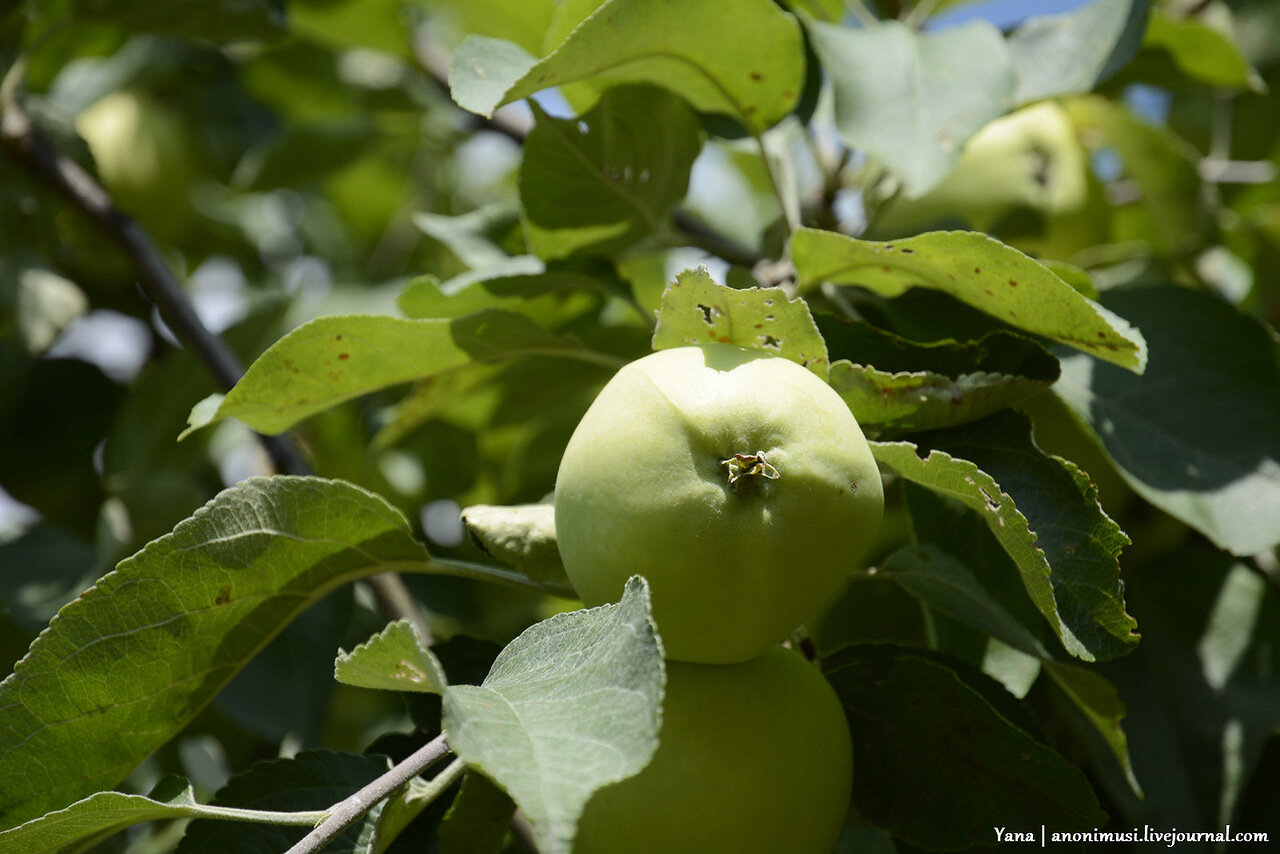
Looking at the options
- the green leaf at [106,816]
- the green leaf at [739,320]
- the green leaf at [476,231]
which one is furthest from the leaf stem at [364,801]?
the green leaf at [476,231]

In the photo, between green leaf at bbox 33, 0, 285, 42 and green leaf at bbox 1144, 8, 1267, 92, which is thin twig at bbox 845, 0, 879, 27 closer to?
green leaf at bbox 1144, 8, 1267, 92

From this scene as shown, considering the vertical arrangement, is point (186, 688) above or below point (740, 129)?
below

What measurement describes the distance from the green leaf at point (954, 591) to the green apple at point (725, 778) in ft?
0.47

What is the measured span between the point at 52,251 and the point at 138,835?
79cm

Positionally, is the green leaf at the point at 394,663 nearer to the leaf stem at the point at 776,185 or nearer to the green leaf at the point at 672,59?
the green leaf at the point at 672,59

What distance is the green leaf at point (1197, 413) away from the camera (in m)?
0.81

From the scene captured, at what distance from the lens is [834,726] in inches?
26.6

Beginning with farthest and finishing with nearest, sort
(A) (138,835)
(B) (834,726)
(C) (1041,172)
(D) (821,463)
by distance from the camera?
(A) (138,835)
(C) (1041,172)
(B) (834,726)
(D) (821,463)

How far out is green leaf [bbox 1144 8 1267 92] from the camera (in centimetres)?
108

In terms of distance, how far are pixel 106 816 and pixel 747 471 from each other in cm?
42

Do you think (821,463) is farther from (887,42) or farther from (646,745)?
(887,42)

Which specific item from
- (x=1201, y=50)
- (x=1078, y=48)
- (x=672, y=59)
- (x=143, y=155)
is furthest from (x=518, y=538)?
(x=143, y=155)

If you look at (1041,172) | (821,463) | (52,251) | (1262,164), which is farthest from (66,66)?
(1262,164)

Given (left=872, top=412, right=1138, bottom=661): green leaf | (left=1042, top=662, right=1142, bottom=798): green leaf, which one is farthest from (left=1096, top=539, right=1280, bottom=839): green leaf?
(left=872, top=412, right=1138, bottom=661): green leaf
